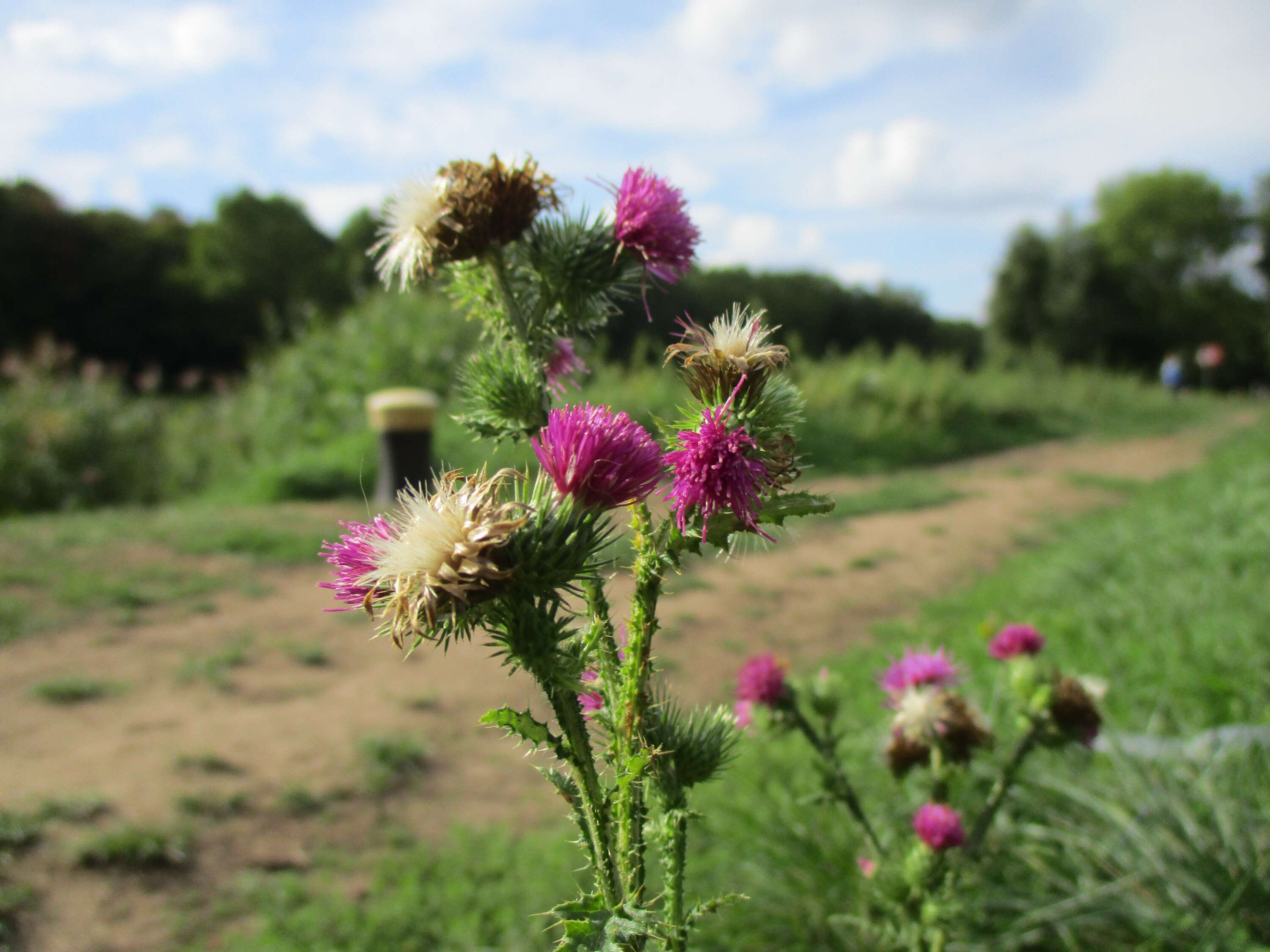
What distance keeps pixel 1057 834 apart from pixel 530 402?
211 cm

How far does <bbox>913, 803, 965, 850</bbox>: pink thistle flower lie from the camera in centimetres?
123

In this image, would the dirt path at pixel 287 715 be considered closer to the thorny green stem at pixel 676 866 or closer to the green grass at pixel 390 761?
the green grass at pixel 390 761

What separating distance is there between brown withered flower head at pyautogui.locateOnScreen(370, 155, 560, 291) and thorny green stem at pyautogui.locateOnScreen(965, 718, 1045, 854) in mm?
1137

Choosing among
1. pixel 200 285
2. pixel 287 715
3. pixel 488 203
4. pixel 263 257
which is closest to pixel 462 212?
pixel 488 203

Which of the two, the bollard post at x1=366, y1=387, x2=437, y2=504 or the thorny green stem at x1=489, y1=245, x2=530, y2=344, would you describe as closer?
the thorny green stem at x1=489, y1=245, x2=530, y2=344

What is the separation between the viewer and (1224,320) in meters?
40.5

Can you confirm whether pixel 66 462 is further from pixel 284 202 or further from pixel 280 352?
pixel 284 202

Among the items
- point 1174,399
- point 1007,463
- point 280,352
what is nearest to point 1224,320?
point 1174,399

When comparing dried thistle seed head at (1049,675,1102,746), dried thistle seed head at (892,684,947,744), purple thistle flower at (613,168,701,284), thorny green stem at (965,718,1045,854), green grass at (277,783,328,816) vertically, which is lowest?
green grass at (277,783,328,816)

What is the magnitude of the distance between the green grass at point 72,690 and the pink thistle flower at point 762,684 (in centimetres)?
365

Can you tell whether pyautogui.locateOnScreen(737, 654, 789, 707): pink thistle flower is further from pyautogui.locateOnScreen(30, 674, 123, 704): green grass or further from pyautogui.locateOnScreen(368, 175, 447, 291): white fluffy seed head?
pyautogui.locateOnScreen(30, 674, 123, 704): green grass

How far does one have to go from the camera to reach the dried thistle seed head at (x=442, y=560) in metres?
0.66

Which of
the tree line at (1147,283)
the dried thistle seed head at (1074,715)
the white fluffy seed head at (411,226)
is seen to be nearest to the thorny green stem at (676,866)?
the white fluffy seed head at (411,226)

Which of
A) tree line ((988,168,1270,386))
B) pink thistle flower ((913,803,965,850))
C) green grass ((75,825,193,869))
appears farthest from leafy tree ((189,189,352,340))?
tree line ((988,168,1270,386))
